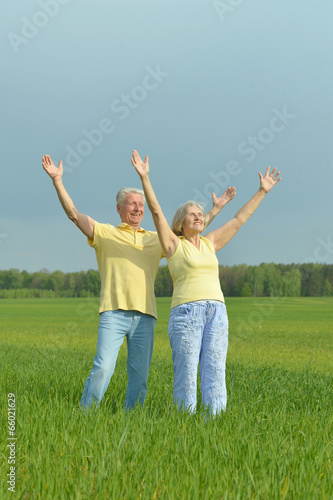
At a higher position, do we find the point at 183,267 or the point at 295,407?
the point at 183,267

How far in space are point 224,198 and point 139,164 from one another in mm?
1439

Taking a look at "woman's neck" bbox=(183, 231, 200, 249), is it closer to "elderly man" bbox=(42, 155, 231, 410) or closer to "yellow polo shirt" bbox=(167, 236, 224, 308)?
"yellow polo shirt" bbox=(167, 236, 224, 308)

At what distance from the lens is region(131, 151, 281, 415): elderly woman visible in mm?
4547

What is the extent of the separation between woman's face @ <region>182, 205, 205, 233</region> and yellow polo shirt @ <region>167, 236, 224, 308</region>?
0.55ft

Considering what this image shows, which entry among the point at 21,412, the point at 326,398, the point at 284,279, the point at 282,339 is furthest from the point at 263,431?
the point at 284,279

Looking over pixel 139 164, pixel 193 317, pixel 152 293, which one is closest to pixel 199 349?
pixel 193 317

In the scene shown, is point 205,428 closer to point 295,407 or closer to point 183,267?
point 183,267

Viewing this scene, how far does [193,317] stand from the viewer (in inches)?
179

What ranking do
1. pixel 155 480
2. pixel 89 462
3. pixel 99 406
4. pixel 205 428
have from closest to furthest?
pixel 155 480, pixel 89 462, pixel 205 428, pixel 99 406

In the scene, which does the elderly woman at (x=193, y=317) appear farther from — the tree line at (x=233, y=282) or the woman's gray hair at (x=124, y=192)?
the tree line at (x=233, y=282)

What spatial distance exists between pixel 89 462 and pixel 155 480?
62 centimetres

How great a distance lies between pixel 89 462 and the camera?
11.7 feet

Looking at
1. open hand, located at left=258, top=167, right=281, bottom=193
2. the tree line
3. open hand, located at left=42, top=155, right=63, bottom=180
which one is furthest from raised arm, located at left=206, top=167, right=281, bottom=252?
the tree line


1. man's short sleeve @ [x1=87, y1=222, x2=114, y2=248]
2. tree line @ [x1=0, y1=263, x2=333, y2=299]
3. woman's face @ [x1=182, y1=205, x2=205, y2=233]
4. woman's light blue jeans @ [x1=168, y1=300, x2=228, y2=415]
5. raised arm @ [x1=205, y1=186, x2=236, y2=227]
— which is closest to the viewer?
woman's light blue jeans @ [x1=168, y1=300, x2=228, y2=415]
